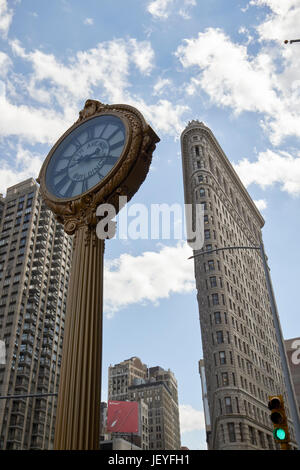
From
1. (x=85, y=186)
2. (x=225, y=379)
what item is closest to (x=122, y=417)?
(x=225, y=379)

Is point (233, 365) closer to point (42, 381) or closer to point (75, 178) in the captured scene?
point (42, 381)

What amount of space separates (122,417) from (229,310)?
78.1ft

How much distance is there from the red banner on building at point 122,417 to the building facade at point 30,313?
47.5 ft

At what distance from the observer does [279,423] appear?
7586 millimetres

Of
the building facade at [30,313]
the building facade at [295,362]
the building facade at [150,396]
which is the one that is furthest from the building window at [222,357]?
the building facade at [150,396]

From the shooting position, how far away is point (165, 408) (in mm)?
150375

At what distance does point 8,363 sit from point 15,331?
20.6ft

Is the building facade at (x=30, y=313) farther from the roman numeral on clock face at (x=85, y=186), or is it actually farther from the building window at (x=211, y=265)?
the roman numeral on clock face at (x=85, y=186)

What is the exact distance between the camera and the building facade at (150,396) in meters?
140

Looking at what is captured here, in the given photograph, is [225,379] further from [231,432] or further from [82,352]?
[82,352]

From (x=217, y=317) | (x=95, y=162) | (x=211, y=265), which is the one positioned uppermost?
(x=211, y=265)

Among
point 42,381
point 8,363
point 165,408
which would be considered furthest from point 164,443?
point 8,363

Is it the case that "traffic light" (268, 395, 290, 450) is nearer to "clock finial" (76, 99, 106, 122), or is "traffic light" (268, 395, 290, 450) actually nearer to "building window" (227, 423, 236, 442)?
"clock finial" (76, 99, 106, 122)

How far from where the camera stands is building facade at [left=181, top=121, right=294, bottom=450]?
5834cm
